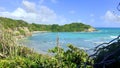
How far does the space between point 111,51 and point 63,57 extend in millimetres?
1467

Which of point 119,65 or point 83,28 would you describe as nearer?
point 119,65

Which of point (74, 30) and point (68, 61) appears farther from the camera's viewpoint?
point (74, 30)

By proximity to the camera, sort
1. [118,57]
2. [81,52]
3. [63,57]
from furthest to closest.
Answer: [63,57], [81,52], [118,57]

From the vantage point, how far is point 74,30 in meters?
159

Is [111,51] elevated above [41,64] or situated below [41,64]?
above

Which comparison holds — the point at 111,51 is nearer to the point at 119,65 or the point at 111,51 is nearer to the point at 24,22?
the point at 119,65

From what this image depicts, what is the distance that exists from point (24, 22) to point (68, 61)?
127171mm

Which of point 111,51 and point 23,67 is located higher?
point 111,51

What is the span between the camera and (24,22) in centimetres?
13088

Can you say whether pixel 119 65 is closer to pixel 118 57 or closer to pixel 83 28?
pixel 118 57

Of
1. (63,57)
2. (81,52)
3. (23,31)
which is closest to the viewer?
(81,52)

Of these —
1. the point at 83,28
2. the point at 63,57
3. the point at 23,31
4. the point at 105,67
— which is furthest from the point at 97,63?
the point at 83,28

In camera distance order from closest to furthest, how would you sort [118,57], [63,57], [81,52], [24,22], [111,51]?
1. [118,57]
2. [111,51]
3. [81,52]
4. [63,57]
5. [24,22]

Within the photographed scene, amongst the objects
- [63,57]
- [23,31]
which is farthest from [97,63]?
[23,31]
